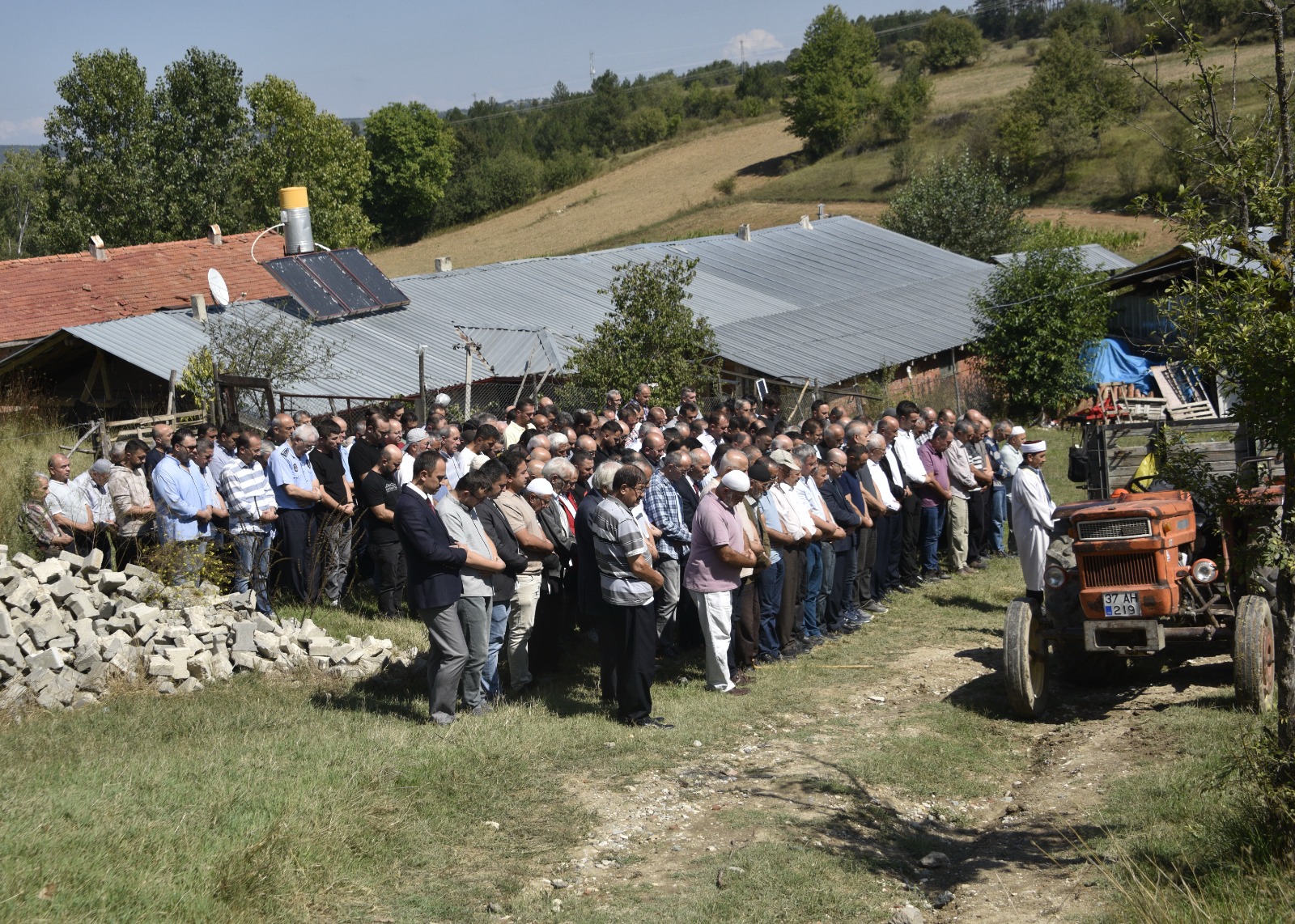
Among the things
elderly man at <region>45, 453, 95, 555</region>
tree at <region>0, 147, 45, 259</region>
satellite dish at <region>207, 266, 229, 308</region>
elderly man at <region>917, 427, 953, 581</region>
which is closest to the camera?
elderly man at <region>45, 453, 95, 555</region>

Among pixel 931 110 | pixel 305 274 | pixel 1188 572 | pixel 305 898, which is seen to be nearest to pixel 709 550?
pixel 1188 572

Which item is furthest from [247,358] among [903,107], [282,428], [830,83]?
[830,83]

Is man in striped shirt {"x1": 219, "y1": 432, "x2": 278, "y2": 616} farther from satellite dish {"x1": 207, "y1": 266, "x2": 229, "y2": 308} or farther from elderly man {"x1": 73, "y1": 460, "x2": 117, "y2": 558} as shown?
satellite dish {"x1": 207, "y1": 266, "x2": 229, "y2": 308}

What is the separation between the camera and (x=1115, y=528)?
903 centimetres

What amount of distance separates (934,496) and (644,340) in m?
6.29

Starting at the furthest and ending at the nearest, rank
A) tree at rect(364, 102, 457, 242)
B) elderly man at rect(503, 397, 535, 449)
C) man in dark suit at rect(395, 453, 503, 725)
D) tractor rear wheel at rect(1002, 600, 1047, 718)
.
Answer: tree at rect(364, 102, 457, 242) < elderly man at rect(503, 397, 535, 449) < tractor rear wheel at rect(1002, 600, 1047, 718) < man in dark suit at rect(395, 453, 503, 725)

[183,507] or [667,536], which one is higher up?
[183,507]

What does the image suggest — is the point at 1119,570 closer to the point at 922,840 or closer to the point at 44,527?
the point at 922,840

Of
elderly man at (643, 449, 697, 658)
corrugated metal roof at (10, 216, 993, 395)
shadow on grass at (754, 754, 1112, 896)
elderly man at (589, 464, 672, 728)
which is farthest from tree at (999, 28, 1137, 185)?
shadow on grass at (754, 754, 1112, 896)

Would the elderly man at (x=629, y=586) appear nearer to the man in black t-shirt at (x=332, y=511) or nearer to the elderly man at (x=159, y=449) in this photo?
the man in black t-shirt at (x=332, y=511)

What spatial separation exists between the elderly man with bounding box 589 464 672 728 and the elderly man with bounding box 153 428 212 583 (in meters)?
4.46

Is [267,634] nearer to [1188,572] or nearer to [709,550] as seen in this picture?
[709,550]

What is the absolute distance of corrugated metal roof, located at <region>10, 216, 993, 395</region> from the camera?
70.5ft

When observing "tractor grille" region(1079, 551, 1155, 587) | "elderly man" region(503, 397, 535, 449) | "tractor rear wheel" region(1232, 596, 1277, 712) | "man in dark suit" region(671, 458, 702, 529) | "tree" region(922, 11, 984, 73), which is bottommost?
"tractor rear wheel" region(1232, 596, 1277, 712)
